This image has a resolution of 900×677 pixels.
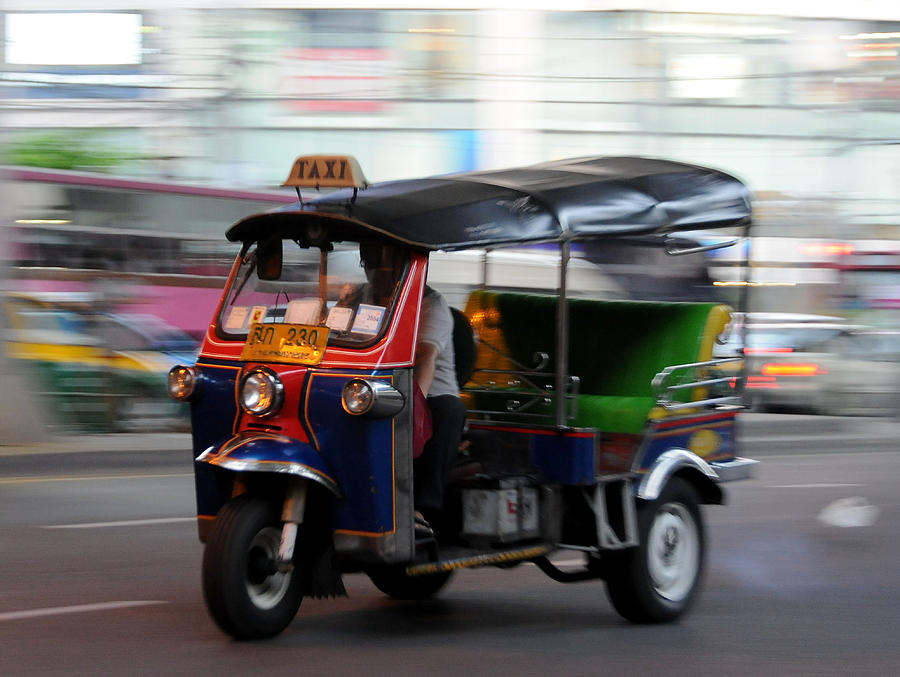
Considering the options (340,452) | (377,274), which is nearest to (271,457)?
(340,452)

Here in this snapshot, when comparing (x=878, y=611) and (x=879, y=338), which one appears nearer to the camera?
(x=878, y=611)

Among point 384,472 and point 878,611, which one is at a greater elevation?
point 384,472

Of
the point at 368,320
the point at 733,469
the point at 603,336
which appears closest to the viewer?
the point at 368,320

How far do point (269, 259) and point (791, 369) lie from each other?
1393 cm

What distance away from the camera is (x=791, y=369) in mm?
18969

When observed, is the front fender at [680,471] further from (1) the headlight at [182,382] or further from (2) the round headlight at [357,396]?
(1) the headlight at [182,382]

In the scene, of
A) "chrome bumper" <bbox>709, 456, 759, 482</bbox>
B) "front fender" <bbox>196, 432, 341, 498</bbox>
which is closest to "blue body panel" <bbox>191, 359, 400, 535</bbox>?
"front fender" <bbox>196, 432, 341, 498</bbox>

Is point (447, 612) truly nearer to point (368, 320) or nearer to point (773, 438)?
point (368, 320)

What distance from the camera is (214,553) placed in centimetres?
530

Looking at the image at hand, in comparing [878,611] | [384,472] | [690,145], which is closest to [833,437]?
[878,611]

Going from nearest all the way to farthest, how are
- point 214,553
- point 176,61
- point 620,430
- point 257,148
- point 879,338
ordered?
1. point 214,553
2. point 620,430
3. point 879,338
4. point 176,61
5. point 257,148

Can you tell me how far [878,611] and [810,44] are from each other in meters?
25.8

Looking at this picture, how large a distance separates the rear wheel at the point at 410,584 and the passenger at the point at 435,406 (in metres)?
0.84

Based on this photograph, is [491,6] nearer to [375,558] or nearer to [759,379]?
[759,379]
